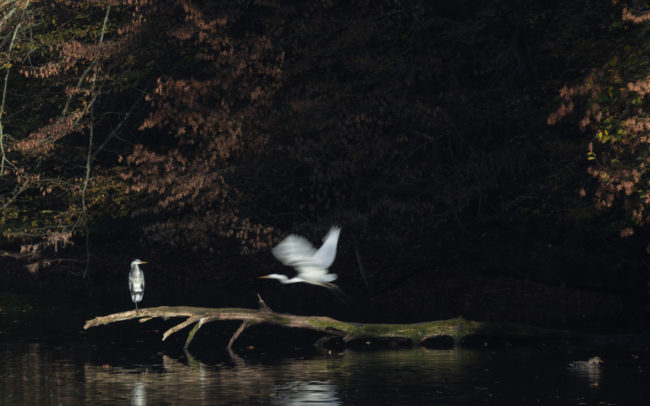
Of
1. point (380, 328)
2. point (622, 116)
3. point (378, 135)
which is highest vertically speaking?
point (378, 135)

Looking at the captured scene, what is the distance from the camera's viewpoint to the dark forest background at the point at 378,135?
93.7 feet

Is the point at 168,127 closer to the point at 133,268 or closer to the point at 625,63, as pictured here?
the point at 133,268

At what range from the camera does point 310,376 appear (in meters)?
16.9

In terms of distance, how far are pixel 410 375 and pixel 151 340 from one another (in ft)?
25.9

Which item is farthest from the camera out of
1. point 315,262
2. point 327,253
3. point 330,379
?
point 315,262

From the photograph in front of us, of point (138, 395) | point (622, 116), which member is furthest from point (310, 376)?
point (622, 116)

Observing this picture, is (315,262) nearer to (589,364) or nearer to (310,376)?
(310,376)

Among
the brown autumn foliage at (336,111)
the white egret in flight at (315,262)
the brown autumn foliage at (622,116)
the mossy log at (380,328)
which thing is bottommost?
the mossy log at (380,328)

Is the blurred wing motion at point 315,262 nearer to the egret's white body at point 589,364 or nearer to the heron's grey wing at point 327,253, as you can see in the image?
the heron's grey wing at point 327,253

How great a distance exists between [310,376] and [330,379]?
0.50 meters

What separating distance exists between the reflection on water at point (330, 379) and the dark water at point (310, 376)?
0.01 metres

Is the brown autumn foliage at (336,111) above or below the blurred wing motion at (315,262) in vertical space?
above

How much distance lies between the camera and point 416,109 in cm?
2933

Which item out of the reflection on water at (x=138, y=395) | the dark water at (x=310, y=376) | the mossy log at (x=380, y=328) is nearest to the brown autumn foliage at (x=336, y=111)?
the mossy log at (x=380, y=328)
